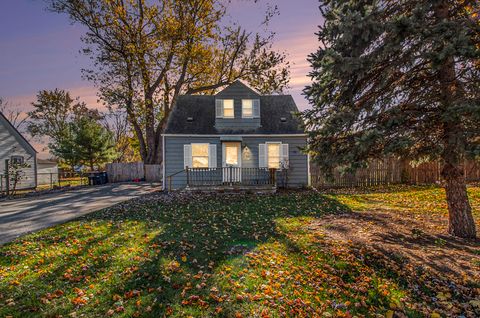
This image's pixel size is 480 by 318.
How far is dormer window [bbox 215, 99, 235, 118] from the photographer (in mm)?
16562

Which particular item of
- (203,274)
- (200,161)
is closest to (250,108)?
(200,161)

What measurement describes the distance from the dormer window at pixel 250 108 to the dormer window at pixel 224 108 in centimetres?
78

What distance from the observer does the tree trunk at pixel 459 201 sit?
5.98 meters

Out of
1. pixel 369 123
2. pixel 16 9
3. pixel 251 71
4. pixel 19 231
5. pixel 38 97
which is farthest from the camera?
pixel 38 97

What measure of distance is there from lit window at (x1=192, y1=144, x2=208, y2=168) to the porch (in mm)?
812

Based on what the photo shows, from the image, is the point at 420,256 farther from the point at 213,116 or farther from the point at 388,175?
the point at 213,116

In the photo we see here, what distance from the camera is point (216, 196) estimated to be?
43.0ft

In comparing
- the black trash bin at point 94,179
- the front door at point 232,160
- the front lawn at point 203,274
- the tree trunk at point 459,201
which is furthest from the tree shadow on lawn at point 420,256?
the black trash bin at point 94,179

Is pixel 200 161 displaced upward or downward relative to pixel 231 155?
downward

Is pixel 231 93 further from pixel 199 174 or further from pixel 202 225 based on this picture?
pixel 202 225

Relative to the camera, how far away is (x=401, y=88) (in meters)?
6.39

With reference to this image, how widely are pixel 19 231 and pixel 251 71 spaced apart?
21839 millimetres

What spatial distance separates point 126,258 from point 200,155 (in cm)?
1160

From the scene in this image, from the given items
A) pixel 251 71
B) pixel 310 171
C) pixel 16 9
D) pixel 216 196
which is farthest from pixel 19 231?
pixel 251 71
